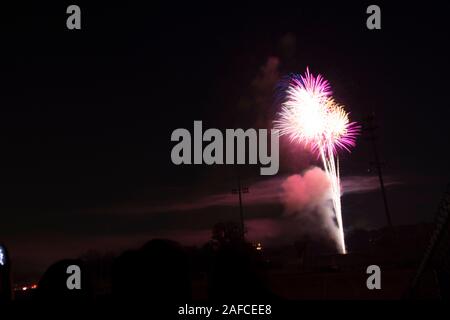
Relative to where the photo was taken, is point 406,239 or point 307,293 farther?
point 406,239

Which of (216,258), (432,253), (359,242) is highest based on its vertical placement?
(216,258)

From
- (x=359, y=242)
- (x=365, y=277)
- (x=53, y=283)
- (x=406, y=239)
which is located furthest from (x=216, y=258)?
(x=359, y=242)

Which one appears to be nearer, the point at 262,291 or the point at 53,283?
the point at 262,291
